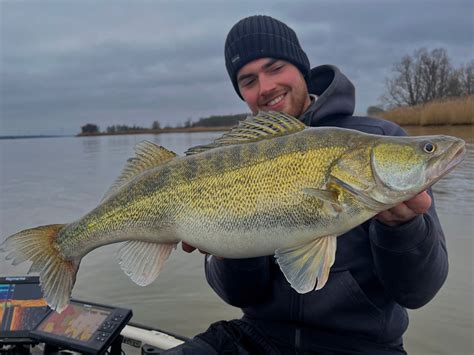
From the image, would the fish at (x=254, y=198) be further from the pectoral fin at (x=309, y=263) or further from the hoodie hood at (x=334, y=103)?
the hoodie hood at (x=334, y=103)

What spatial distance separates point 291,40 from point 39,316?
2843 millimetres

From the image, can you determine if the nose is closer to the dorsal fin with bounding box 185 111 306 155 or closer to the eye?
the dorsal fin with bounding box 185 111 306 155

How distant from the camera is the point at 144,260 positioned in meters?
2.73

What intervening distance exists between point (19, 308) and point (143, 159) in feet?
4.99

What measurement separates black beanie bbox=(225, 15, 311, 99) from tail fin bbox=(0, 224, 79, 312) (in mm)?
1957

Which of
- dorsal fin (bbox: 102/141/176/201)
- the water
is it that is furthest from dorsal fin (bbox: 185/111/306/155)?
the water

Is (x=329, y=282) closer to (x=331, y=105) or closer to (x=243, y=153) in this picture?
(x=243, y=153)

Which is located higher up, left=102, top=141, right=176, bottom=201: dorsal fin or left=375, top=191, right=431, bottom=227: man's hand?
left=102, top=141, right=176, bottom=201: dorsal fin

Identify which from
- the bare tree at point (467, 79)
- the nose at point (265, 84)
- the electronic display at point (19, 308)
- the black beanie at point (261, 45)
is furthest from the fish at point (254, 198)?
the bare tree at point (467, 79)

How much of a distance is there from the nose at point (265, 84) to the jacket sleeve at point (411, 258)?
4.54 ft

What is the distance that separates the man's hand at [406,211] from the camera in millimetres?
2262

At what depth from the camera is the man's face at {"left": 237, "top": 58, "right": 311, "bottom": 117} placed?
3572mm

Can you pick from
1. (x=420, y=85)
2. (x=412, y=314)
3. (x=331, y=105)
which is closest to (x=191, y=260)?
(x=412, y=314)

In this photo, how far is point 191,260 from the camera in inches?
296
